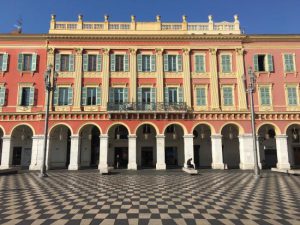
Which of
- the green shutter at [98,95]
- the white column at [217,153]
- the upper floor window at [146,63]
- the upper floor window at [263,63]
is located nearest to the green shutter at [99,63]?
the green shutter at [98,95]

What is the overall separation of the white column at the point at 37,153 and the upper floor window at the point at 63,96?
13.4 feet

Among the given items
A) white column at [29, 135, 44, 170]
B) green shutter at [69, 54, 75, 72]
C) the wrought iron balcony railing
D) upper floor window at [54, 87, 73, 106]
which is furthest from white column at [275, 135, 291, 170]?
white column at [29, 135, 44, 170]

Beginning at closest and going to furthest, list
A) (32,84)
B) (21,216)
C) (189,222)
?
1. (189,222)
2. (21,216)
3. (32,84)

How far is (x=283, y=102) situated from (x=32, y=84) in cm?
2757

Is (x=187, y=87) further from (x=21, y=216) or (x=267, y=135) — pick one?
(x=21, y=216)

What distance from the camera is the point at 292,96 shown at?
27.0 metres

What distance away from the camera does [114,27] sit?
28.1m

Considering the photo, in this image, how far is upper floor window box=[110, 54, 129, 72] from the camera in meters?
27.4

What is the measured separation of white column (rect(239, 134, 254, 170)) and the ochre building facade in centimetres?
10

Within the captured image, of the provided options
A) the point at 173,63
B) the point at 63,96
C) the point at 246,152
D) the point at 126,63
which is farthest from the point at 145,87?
the point at 246,152

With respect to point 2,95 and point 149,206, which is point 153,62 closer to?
point 2,95

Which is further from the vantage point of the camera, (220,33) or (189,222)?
(220,33)

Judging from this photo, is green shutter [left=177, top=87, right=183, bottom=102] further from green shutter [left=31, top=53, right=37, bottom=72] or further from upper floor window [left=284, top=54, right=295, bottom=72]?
green shutter [left=31, top=53, right=37, bottom=72]

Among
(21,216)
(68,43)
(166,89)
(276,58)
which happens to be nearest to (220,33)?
(276,58)
